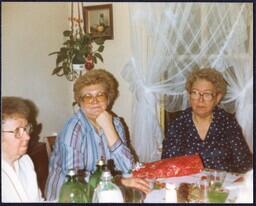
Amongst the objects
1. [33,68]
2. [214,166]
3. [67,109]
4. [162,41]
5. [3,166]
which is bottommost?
[214,166]

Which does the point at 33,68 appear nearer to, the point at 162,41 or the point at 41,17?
the point at 41,17

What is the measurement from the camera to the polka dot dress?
1.42 metres

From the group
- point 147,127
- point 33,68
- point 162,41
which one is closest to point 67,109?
point 33,68

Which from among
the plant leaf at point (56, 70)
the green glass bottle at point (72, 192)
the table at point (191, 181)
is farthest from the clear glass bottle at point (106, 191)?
the plant leaf at point (56, 70)

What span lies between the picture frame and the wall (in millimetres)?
33

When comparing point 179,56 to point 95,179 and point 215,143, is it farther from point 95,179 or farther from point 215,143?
point 95,179

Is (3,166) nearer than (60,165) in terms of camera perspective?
Yes

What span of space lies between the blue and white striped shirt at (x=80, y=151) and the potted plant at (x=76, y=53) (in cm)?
47

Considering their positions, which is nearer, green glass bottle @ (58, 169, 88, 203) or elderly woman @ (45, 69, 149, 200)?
green glass bottle @ (58, 169, 88, 203)

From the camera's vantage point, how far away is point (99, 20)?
174cm

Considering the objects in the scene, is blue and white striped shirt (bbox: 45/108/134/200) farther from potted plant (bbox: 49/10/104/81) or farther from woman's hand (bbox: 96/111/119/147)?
potted plant (bbox: 49/10/104/81)

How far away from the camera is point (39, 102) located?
1.66 m

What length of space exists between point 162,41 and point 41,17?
569mm

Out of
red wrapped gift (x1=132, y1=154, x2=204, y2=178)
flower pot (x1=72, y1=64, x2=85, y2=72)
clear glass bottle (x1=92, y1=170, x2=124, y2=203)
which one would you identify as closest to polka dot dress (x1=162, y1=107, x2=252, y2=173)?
red wrapped gift (x1=132, y1=154, x2=204, y2=178)
